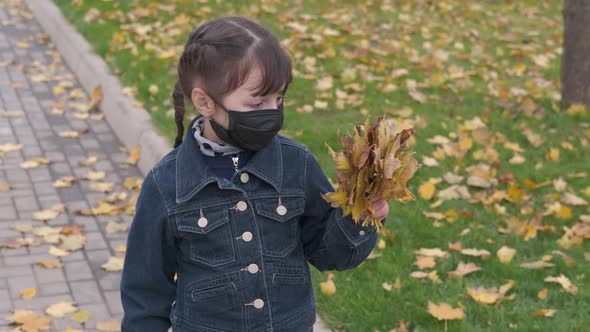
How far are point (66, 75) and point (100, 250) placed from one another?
3.48 m

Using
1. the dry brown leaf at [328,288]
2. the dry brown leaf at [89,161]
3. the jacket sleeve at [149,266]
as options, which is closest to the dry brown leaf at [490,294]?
the dry brown leaf at [328,288]

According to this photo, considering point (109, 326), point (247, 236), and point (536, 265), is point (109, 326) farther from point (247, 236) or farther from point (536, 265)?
point (536, 265)

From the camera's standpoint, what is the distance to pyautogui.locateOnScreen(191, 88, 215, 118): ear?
228 cm

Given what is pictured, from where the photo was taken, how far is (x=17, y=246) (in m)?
4.67

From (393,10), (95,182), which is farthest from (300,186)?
(393,10)

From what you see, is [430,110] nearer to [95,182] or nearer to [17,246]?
[95,182]

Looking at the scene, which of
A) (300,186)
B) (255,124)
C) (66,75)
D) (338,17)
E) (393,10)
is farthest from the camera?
(393,10)

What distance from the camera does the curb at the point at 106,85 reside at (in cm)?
582

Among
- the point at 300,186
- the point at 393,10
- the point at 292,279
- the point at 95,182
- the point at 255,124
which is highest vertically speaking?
the point at 255,124

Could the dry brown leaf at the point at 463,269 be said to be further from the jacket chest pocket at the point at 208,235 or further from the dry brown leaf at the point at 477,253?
the jacket chest pocket at the point at 208,235

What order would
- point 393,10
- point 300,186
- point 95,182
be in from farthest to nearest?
point 393,10 → point 95,182 → point 300,186

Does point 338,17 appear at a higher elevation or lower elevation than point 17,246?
lower

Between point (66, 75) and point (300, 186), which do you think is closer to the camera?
point (300, 186)

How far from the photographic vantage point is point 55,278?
440cm
